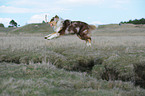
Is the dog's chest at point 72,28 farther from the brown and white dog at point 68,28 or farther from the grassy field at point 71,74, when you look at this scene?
the grassy field at point 71,74

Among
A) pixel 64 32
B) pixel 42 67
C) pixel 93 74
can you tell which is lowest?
pixel 93 74

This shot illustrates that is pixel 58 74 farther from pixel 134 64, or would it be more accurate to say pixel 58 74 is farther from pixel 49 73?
pixel 134 64

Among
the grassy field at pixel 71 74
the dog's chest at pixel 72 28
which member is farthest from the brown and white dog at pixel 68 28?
the grassy field at pixel 71 74

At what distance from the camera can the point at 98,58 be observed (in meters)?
9.50

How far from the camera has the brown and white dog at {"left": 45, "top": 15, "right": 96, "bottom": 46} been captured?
6.57 metres

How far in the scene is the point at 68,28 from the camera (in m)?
6.92

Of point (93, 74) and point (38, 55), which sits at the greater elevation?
point (38, 55)

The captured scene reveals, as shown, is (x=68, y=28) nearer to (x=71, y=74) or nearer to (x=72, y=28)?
(x=72, y=28)

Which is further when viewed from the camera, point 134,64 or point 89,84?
point 134,64

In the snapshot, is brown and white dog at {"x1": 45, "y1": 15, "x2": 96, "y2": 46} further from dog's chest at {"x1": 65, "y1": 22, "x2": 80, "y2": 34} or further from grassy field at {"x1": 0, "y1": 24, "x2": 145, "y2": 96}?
grassy field at {"x1": 0, "y1": 24, "x2": 145, "y2": 96}

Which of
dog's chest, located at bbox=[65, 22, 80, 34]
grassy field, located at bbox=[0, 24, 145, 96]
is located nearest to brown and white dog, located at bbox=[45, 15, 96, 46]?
dog's chest, located at bbox=[65, 22, 80, 34]

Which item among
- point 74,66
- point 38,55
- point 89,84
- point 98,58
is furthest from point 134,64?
point 38,55

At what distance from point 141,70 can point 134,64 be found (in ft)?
1.37

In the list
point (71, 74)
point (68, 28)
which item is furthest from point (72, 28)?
point (71, 74)
